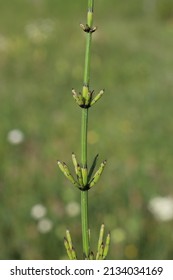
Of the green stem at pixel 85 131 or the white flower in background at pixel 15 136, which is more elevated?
the white flower in background at pixel 15 136

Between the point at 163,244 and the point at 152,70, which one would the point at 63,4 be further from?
the point at 163,244

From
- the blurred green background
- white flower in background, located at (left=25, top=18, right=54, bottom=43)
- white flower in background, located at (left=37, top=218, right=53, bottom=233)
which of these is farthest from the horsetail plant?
white flower in background, located at (left=25, top=18, right=54, bottom=43)

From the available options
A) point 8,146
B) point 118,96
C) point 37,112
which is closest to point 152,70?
point 118,96

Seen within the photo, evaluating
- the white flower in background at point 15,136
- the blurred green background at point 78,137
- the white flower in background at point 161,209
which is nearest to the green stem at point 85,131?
the blurred green background at point 78,137

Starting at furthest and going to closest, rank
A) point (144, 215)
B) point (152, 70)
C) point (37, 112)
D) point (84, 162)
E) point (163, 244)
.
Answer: point (152, 70), point (37, 112), point (144, 215), point (163, 244), point (84, 162)

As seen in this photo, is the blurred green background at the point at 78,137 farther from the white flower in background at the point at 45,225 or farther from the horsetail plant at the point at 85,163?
the horsetail plant at the point at 85,163
